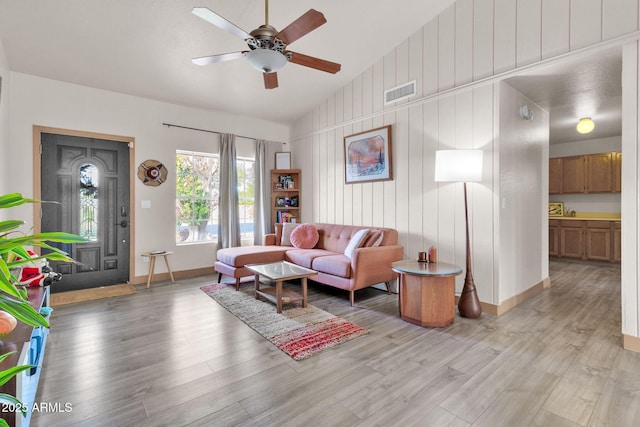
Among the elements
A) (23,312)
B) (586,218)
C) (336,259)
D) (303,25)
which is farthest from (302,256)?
(586,218)

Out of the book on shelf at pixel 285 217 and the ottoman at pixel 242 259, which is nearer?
the ottoman at pixel 242 259

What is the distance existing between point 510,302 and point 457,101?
2.32 meters

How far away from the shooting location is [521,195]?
365 centimetres

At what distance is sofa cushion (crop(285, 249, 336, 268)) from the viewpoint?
4.08 meters

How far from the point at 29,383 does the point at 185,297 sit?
83.4 inches

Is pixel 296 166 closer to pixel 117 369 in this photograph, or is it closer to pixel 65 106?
pixel 65 106

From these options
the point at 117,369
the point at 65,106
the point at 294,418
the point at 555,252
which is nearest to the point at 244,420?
the point at 294,418

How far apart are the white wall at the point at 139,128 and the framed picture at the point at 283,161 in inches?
24.2

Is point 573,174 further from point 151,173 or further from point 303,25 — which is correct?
point 151,173

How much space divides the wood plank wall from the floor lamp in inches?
12.5

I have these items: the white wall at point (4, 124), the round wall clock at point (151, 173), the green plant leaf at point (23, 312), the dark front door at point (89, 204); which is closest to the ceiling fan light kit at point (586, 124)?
the green plant leaf at point (23, 312)

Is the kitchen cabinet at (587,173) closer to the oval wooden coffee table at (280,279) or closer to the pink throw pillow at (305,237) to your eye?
the pink throw pillow at (305,237)

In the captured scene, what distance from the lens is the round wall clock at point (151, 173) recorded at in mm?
4605

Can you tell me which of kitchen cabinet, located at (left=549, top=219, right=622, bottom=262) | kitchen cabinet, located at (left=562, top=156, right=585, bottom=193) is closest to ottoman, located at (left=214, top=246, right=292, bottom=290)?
kitchen cabinet, located at (left=549, top=219, right=622, bottom=262)
